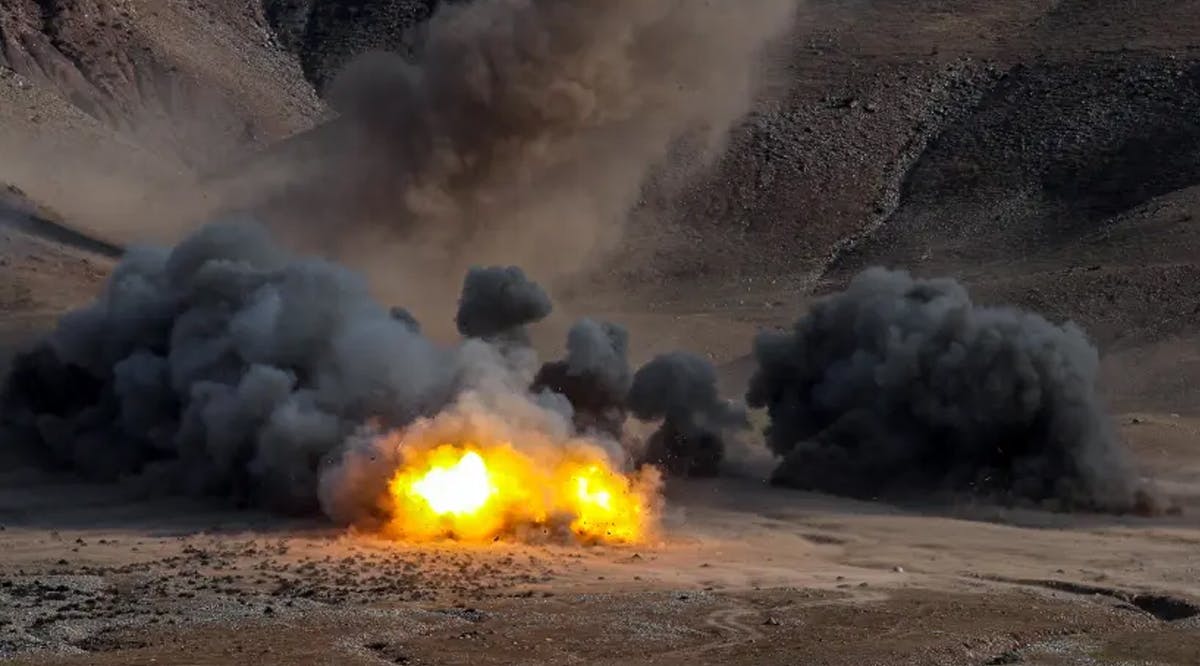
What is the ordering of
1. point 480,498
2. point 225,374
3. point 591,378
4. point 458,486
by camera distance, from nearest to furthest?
point 480,498
point 458,486
point 225,374
point 591,378

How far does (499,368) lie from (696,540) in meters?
5.76

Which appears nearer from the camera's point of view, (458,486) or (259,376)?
(458,486)

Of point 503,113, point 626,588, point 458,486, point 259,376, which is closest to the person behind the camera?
point 626,588

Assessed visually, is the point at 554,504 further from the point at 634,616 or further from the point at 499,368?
the point at 634,616

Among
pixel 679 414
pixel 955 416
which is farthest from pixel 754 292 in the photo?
pixel 955 416

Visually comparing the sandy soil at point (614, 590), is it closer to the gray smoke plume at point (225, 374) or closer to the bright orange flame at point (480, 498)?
the bright orange flame at point (480, 498)

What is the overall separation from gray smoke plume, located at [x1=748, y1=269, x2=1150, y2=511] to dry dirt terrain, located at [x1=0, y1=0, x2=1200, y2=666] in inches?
67.8

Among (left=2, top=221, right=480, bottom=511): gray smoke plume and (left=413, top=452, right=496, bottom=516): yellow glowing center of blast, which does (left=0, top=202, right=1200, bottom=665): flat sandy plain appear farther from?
(left=413, top=452, right=496, bottom=516): yellow glowing center of blast

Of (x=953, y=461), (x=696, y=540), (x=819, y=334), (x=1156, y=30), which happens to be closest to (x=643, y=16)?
(x=819, y=334)

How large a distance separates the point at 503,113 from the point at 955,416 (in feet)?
58.9

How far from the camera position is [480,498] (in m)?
42.8

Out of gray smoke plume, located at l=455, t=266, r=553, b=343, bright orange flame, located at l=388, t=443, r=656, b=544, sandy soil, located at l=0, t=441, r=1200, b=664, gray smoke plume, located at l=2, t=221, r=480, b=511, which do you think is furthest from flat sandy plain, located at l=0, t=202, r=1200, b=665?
gray smoke plume, located at l=455, t=266, r=553, b=343

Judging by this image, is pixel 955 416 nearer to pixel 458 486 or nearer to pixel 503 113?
pixel 458 486

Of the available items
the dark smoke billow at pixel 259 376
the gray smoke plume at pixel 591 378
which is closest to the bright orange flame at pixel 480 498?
the dark smoke billow at pixel 259 376
